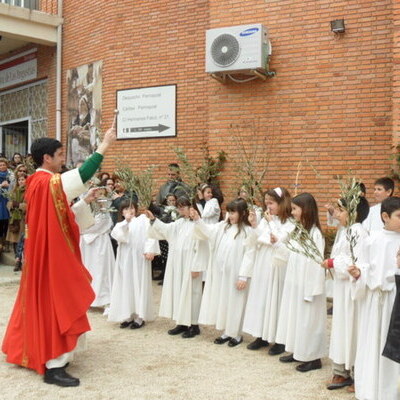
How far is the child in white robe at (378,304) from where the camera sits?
4.30 meters

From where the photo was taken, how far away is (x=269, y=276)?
20.1ft

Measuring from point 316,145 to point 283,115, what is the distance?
2.79 ft

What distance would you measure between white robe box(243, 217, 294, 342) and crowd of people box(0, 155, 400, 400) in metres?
0.01

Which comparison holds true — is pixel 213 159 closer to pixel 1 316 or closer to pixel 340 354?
pixel 1 316

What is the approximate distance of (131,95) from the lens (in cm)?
1281

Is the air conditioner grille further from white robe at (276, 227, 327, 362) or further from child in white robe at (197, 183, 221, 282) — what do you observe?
white robe at (276, 227, 327, 362)

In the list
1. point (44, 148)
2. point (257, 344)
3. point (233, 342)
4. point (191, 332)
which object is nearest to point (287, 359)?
point (257, 344)

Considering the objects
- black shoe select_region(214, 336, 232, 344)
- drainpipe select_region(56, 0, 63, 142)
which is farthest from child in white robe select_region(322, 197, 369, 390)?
drainpipe select_region(56, 0, 63, 142)

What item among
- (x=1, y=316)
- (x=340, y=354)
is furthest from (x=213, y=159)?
(x=340, y=354)

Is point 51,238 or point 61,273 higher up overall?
point 51,238

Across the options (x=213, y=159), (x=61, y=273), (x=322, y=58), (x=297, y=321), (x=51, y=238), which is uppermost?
(x=322, y=58)

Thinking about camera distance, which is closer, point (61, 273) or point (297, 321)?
point (61, 273)

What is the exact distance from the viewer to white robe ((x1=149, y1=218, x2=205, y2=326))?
665 centimetres

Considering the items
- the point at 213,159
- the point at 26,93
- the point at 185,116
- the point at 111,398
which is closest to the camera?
the point at 111,398
